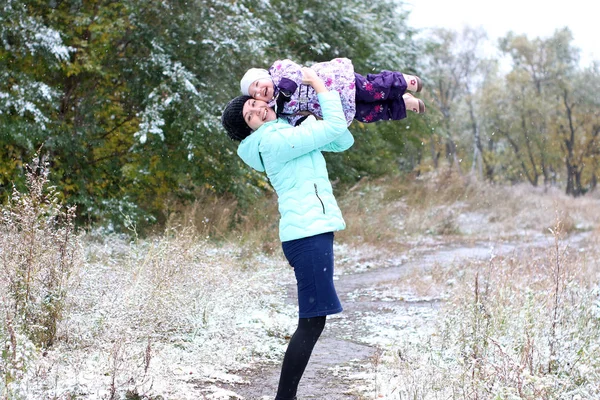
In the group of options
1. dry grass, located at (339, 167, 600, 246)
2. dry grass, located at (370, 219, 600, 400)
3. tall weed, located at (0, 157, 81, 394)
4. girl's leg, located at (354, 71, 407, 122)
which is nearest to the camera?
dry grass, located at (370, 219, 600, 400)

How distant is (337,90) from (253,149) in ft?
1.88

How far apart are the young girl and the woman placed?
0.36 feet

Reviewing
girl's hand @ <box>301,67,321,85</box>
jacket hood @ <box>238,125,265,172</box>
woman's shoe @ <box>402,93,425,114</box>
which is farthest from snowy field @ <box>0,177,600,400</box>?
girl's hand @ <box>301,67,321,85</box>

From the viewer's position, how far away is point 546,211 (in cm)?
1961

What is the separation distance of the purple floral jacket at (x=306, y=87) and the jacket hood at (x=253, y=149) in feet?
0.68

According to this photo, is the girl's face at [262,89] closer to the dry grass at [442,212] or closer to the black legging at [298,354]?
the black legging at [298,354]

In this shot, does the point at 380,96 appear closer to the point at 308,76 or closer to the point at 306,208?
the point at 308,76

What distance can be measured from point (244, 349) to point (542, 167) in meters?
42.9

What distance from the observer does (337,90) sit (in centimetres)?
366

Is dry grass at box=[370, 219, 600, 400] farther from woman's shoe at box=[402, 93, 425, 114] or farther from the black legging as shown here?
woman's shoe at box=[402, 93, 425, 114]

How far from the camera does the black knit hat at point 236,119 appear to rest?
11.7ft

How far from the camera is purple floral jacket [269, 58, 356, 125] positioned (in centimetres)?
355

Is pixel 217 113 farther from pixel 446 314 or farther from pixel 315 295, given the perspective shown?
pixel 315 295

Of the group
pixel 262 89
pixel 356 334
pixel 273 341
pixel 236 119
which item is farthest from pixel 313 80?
pixel 356 334
